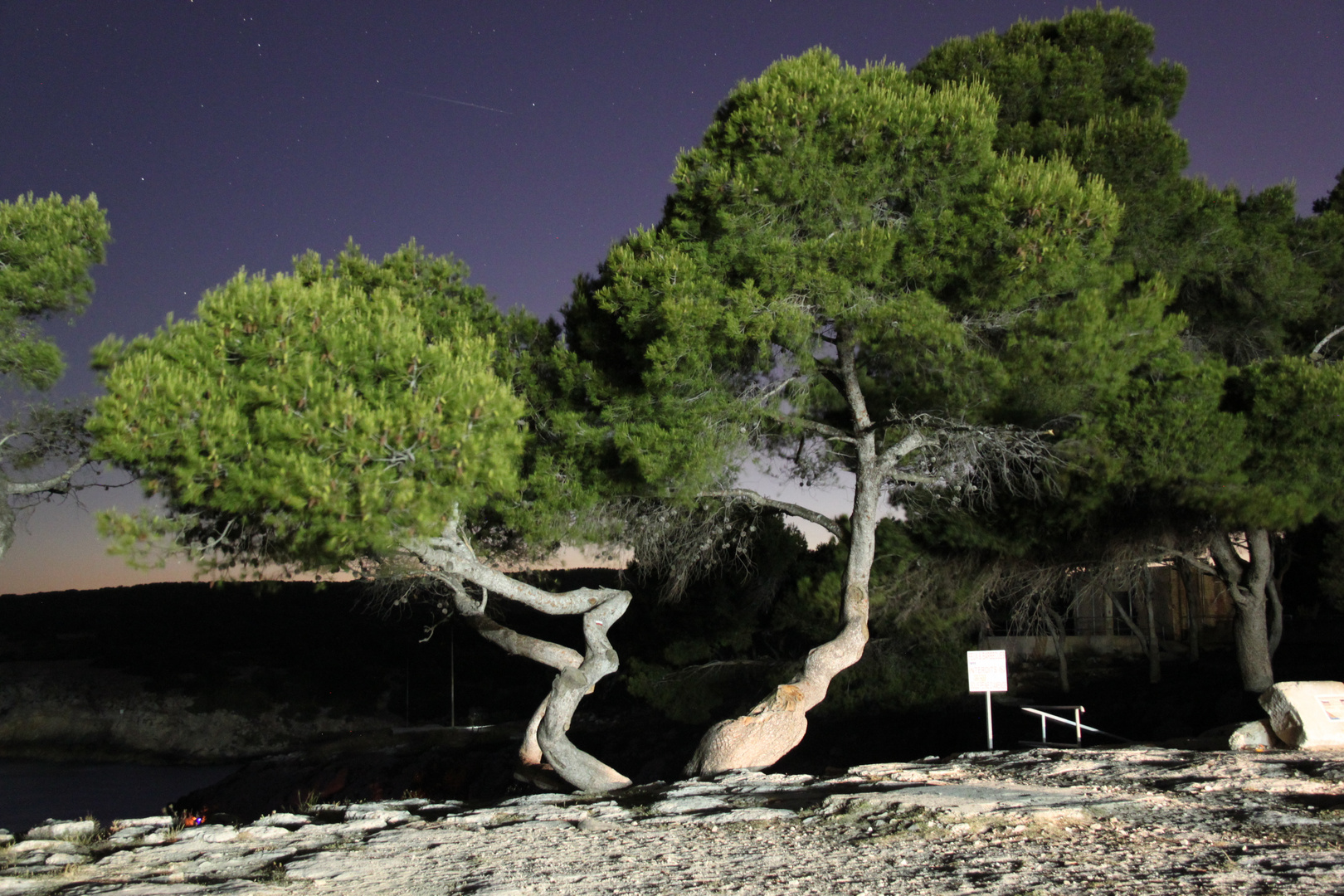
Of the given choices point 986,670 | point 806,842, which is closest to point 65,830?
point 806,842

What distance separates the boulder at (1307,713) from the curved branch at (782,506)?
415 centimetres

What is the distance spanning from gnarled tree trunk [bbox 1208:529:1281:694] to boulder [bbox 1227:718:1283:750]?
11.6ft

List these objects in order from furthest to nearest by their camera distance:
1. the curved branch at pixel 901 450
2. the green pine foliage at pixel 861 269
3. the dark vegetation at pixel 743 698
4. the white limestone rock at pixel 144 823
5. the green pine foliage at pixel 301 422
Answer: the dark vegetation at pixel 743 698
the curved branch at pixel 901 450
the green pine foliage at pixel 861 269
the green pine foliage at pixel 301 422
the white limestone rock at pixel 144 823

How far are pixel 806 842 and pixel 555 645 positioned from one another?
4738mm

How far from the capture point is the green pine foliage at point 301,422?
6730 mm

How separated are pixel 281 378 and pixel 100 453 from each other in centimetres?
130

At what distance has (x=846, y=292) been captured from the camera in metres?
8.82

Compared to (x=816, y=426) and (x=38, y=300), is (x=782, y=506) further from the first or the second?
(x=38, y=300)

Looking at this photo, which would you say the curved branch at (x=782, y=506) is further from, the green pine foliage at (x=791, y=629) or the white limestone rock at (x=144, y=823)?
the white limestone rock at (x=144, y=823)

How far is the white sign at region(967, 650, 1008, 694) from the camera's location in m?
8.51

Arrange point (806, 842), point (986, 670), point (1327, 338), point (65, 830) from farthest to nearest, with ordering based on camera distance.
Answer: point (1327, 338) → point (986, 670) → point (65, 830) → point (806, 842)

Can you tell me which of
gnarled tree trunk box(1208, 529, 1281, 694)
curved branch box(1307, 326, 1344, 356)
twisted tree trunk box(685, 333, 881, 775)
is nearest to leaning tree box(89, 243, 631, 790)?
twisted tree trunk box(685, 333, 881, 775)

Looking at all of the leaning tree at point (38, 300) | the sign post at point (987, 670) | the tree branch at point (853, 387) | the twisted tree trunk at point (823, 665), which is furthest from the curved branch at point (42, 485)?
the sign post at point (987, 670)

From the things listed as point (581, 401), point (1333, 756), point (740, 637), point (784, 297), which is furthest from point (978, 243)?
point (740, 637)
